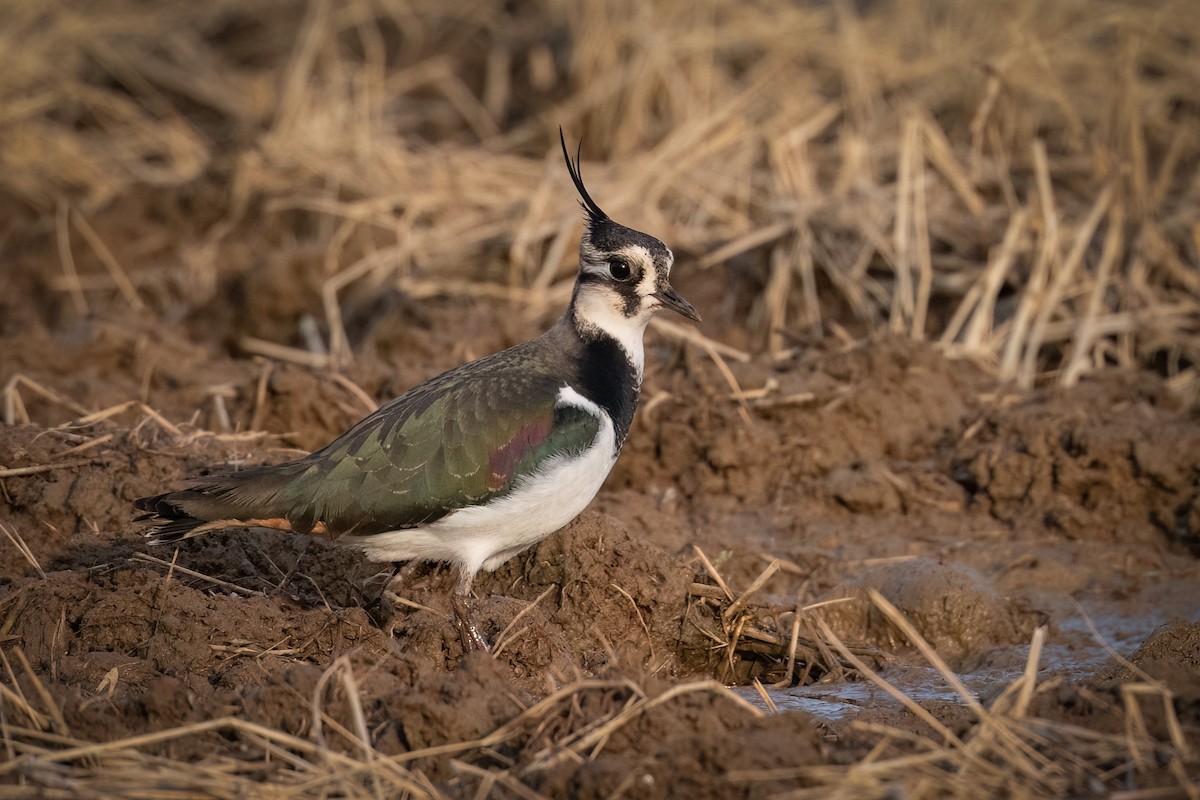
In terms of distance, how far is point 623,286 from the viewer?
16.4ft

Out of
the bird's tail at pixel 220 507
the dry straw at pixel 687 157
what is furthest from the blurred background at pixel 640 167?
the bird's tail at pixel 220 507

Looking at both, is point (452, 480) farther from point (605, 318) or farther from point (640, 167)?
point (640, 167)

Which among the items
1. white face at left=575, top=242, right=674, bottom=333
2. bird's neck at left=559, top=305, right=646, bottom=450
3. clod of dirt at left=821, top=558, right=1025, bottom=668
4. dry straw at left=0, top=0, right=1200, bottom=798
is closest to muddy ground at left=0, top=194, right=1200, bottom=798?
clod of dirt at left=821, top=558, right=1025, bottom=668

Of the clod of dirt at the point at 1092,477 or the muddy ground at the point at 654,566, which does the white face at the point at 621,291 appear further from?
the clod of dirt at the point at 1092,477

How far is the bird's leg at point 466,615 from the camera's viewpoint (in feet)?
14.6

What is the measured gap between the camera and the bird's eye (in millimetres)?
5000

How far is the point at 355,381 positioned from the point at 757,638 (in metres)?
2.61

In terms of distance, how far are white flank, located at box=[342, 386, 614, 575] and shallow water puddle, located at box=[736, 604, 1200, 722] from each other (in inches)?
35.4

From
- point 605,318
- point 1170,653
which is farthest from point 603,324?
point 1170,653

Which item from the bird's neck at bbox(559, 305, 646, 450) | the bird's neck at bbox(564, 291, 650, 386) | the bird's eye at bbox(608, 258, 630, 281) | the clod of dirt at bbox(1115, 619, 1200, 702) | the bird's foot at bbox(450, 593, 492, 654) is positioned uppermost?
the bird's eye at bbox(608, 258, 630, 281)

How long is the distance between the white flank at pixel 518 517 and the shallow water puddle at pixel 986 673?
0.90 meters

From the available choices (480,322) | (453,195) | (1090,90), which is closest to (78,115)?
(453,195)

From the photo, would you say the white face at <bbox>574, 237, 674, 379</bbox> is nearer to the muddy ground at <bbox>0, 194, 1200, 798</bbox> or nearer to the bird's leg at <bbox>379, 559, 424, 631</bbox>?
the muddy ground at <bbox>0, 194, 1200, 798</bbox>

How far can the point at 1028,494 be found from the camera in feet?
20.1
